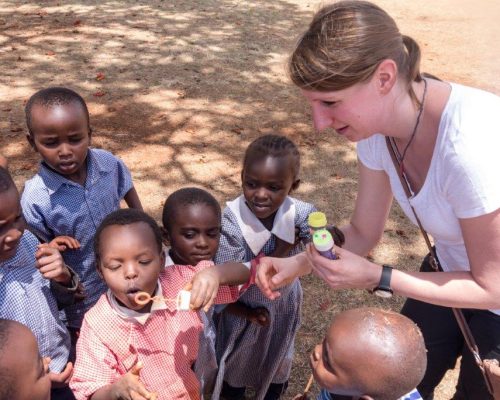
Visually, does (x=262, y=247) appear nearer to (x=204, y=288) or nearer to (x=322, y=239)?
(x=204, y=288)

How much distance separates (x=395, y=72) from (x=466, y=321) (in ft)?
3.93

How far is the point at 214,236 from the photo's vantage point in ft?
8.79

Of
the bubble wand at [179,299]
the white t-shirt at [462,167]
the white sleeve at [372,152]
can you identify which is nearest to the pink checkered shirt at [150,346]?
the bubble wand at [179,299]

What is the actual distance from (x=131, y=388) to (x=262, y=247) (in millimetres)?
1075

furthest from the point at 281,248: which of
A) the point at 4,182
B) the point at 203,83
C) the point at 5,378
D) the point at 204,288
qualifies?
the point at 203,83

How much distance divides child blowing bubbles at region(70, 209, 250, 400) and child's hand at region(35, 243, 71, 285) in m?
0.20

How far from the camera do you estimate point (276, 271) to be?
240 cm

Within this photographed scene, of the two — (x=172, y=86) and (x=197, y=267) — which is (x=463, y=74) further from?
(x=197, y=267)

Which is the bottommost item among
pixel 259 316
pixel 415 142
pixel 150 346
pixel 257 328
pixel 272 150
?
pixel 257 328

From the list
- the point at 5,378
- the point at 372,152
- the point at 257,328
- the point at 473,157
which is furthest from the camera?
the point at 257,328

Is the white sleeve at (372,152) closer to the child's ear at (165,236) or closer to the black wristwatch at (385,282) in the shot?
the black wristwatch at (385,282)

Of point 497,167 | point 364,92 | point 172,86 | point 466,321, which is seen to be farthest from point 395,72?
point 172,86

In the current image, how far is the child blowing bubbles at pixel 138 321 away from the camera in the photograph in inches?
81.8

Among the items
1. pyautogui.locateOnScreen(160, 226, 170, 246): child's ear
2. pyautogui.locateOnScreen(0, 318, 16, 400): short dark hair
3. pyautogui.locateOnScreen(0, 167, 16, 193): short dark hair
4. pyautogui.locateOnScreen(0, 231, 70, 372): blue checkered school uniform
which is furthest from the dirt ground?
pyautogui.locateOnScreen(0, 318, 16, 400): short dark hair
